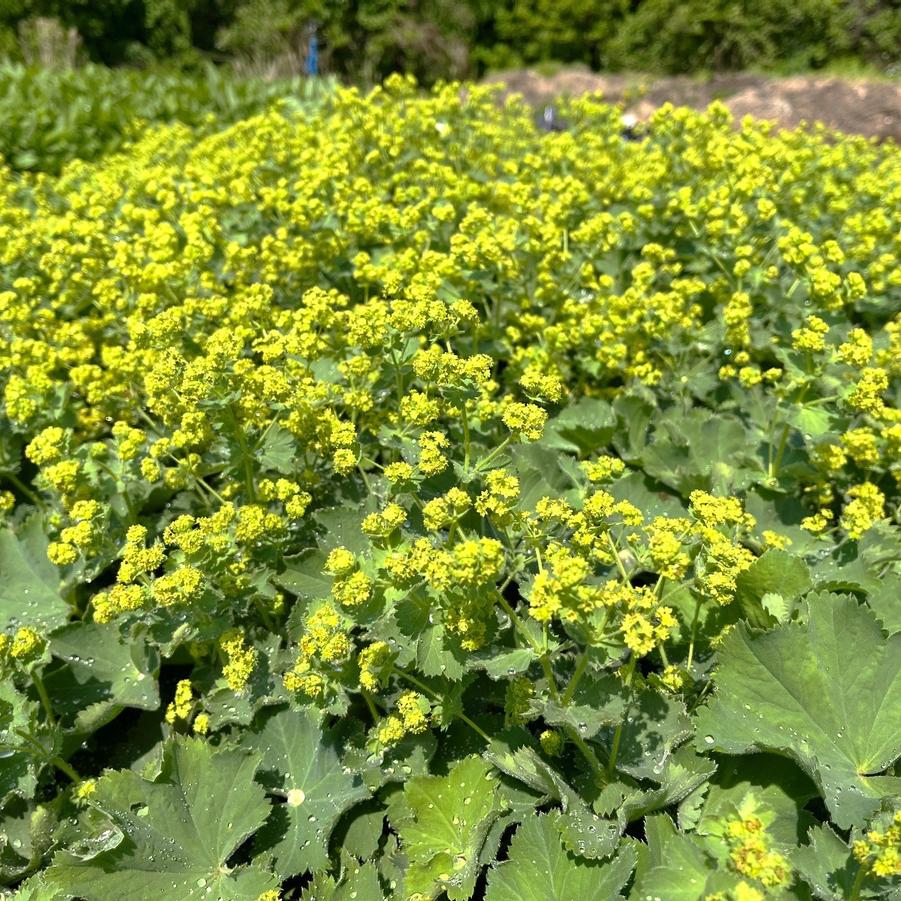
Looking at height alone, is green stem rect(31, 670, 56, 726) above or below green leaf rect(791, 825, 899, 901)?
below

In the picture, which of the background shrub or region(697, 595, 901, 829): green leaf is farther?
the background shrub

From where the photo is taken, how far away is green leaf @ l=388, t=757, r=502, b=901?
2.03m

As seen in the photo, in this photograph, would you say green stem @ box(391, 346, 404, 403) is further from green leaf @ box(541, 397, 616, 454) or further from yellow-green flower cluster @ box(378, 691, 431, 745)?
yellow-green flower cluster @ box(378, 691, 431, 745)

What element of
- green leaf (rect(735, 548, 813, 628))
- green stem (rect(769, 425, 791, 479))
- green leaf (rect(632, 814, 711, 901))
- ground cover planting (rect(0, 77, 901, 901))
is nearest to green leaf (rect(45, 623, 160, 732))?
ground cover planting (rect(0, 77, 901, 901))

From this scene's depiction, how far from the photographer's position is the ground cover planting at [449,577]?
1.98 m

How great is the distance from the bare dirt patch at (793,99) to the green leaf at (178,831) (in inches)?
316

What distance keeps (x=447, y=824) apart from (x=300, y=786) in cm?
54

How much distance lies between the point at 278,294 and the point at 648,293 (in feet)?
6.10

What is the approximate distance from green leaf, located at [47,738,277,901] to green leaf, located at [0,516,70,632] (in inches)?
34.4

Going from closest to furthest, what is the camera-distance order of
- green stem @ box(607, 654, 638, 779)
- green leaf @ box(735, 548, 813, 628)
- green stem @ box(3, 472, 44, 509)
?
1. green stem @ box(607, 654, 638, 779)
2. green leaf @ box(735, 548, 813, 628)
3. green stem @ box(3, 472, 44, 509)

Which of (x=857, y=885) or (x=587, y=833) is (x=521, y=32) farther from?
(x=857, y=885)

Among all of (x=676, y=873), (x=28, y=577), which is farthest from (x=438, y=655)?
(x=28, y=577)

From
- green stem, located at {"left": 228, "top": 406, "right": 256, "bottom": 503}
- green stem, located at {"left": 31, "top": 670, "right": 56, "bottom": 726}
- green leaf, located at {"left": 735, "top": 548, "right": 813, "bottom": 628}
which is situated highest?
green stem, located at {"left": 228, "top": 406, "right": 256, "bottom": 503}

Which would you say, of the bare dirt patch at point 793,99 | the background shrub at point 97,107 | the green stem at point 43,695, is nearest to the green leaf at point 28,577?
the green stem at point 43,695
